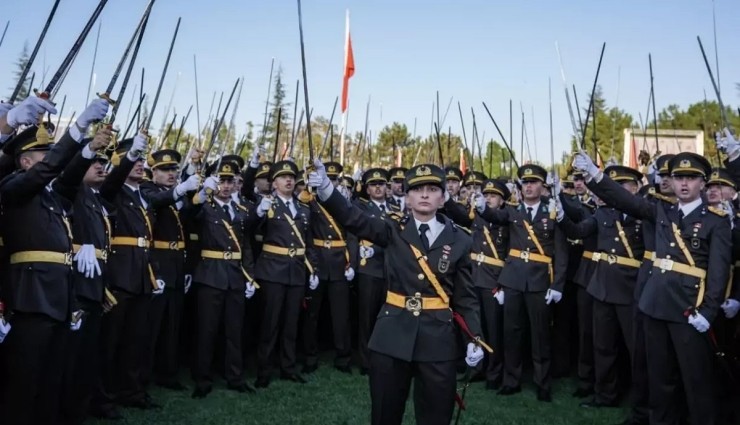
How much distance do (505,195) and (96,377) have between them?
228 inches

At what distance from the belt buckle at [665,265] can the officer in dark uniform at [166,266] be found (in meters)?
4.86

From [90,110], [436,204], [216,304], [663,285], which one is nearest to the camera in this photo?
[90,110]

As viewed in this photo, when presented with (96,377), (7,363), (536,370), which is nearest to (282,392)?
(96,377)

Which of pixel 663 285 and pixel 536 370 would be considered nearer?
pixel 663 285

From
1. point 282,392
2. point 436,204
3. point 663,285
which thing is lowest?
point 282,392

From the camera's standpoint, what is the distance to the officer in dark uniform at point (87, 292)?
5.26 meters

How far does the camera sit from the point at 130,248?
6.52 meters

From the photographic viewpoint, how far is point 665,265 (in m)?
5.84

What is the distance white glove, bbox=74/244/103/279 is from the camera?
206 inches

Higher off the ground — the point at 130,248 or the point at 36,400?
the point at 130,248

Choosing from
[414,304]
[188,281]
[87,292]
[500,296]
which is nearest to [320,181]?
[414,304]

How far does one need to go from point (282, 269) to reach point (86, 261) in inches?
119

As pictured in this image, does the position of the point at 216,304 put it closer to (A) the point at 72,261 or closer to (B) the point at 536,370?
(A) the point at 72,261

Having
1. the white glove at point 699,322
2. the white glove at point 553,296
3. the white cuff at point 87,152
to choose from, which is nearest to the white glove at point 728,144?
the white glove at point 699,322
